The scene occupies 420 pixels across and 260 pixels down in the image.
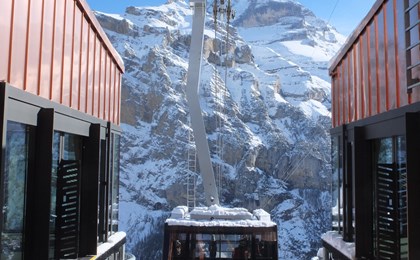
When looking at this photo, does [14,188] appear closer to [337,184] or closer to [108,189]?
[108,189]

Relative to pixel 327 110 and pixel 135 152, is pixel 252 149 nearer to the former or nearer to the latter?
pixel 135 152

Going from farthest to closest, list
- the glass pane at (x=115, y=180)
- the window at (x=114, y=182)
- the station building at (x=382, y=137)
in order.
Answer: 1. the glass pane at (x=115, y=180)
2. the window at (x=114, y=182)
3. the station building at (x=382, y=137)

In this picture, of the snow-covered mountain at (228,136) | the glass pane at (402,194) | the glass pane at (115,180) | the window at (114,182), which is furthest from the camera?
the snow-covered mountain at (228,136)

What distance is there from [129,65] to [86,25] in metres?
61.0

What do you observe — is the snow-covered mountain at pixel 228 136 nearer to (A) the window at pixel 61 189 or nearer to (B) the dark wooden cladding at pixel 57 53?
(B) the dark wooden cladding at pixel 57 53

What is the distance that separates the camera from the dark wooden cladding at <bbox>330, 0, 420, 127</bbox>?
502 centimetres

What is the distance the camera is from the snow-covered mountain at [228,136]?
5253cm

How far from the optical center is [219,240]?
823 centimetres

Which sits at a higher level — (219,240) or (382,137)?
(382,137)

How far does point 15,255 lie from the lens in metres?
4.15

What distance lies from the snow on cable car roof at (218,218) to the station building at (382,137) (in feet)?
4.66

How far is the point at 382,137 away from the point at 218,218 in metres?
4.15

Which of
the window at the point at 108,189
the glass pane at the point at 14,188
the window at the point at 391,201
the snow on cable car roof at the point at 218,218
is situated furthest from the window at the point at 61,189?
the window at the point at 391,201

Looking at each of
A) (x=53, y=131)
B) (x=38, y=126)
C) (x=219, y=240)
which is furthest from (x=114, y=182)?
(x=38, y=126)
